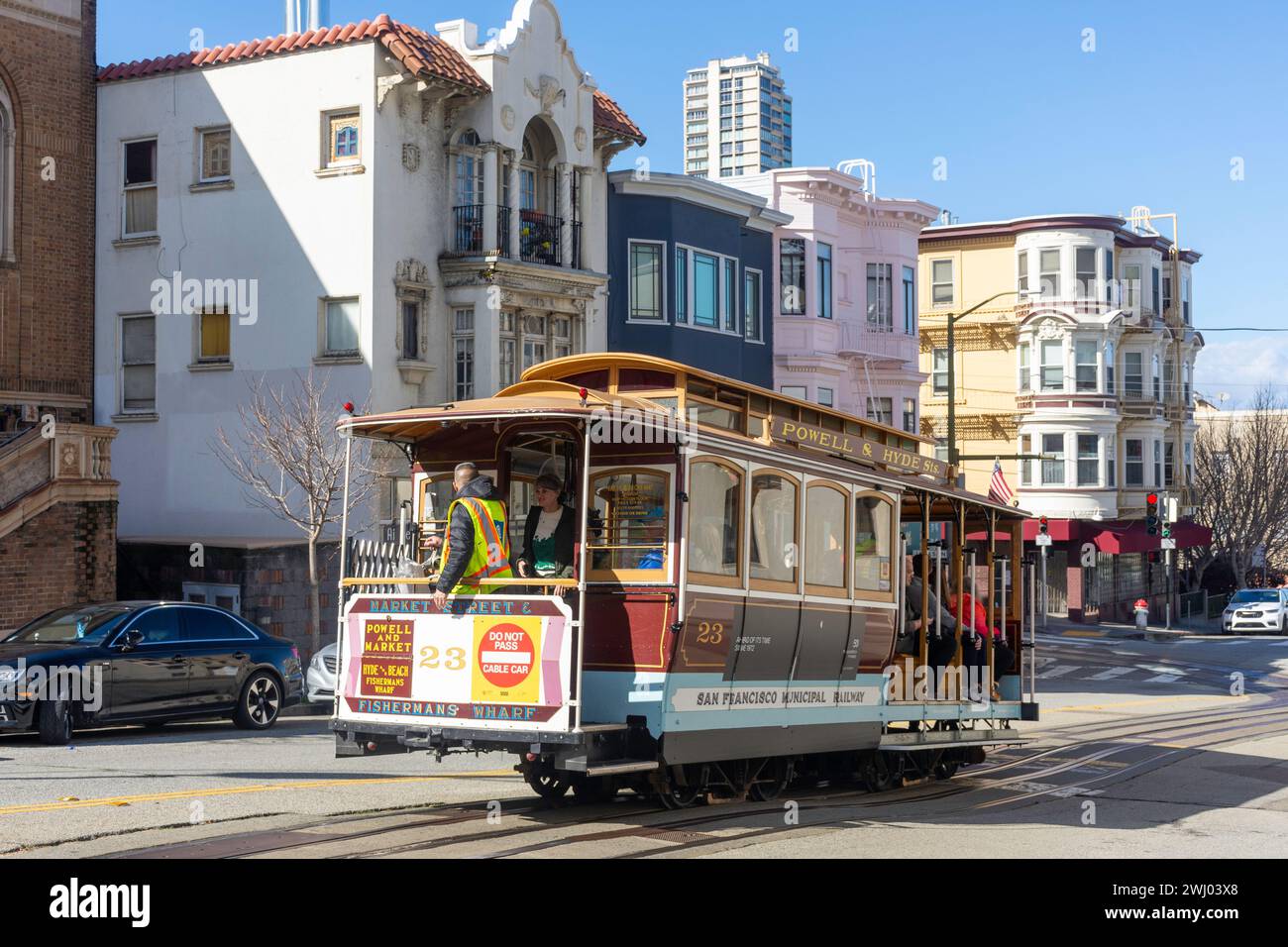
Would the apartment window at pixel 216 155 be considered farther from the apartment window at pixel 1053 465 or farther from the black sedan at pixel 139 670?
the apartment window at pixel 1053 465

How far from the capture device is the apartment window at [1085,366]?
55906mm

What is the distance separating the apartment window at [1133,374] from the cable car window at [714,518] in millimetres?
49180

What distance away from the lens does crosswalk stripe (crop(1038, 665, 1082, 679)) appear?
36594mm

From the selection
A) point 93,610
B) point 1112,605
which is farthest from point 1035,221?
point 93,610

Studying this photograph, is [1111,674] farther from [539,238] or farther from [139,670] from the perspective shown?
[139,670]

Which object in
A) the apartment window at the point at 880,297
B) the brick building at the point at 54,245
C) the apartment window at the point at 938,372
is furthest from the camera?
the apartment window at the point at 938,372

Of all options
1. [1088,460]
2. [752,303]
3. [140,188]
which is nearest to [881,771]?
[140,188]

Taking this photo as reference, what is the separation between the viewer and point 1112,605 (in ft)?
190

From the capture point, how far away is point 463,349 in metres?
29.2

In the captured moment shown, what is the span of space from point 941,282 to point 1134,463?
986 centimetres

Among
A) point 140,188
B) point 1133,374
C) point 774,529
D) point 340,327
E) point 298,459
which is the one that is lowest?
point 774,529

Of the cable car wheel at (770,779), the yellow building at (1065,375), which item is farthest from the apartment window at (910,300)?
the cable car wheel at (770,779)

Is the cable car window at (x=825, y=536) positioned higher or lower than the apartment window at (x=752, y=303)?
lower
